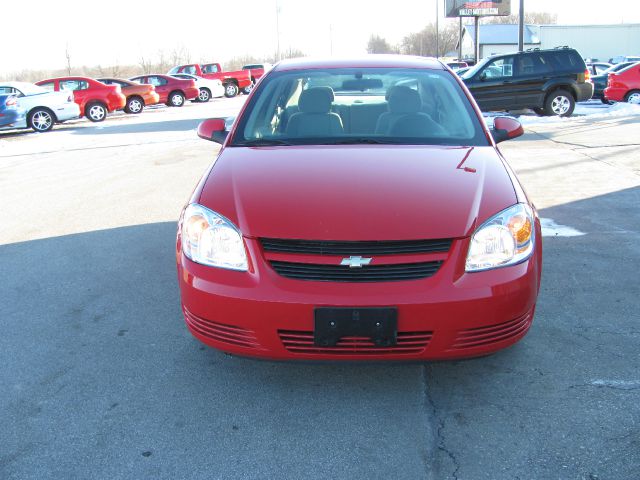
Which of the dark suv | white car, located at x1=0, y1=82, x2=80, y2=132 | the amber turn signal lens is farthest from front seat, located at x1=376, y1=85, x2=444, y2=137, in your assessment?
white car, located at x1=0, y1=82, x2=80, y2=132

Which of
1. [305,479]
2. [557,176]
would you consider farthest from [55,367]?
[557,176]

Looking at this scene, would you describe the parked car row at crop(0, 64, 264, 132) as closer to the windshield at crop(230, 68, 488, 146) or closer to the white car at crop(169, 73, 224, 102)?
the white car at crop(169, 73, 224, 102)

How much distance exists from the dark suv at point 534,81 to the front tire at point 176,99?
48.1 ft

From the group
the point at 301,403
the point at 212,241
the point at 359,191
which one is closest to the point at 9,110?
the point at 212,241

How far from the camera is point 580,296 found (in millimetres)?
4227

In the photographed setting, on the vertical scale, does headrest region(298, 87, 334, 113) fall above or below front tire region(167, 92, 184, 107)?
above

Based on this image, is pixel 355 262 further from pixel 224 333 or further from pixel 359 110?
pixel 359 110

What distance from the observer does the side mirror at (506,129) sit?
436 centimetres

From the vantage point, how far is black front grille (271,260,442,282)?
8.98 feet

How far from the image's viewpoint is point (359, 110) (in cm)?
428

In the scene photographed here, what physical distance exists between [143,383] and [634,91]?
1900 centimetres

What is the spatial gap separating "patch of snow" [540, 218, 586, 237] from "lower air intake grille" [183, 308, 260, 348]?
12.3ft

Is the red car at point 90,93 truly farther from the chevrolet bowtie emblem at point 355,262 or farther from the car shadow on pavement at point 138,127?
the chevrolet bowtie emblem at point 355,262

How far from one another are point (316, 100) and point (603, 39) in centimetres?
7260
